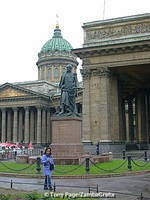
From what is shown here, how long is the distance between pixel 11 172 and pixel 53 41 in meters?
95.2

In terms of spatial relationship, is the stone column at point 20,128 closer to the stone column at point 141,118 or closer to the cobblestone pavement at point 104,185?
the stone column at point 141,118

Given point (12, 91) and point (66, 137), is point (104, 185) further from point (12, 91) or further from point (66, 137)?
point (12, 91)

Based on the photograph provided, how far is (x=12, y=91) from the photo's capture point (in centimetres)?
8619

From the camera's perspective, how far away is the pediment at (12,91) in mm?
84625

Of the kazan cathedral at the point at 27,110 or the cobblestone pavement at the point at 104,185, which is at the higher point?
the kazan cathedral at the point at 27,110

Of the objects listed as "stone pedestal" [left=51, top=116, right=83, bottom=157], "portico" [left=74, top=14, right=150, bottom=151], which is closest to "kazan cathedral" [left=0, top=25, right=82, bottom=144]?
"portico" [left=74, top=14, right=150, bottom=151]

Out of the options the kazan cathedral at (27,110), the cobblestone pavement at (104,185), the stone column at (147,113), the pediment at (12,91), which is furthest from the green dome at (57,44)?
the cobblestone pavement at (104,185)

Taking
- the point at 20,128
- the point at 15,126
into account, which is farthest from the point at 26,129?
the point at 20,128

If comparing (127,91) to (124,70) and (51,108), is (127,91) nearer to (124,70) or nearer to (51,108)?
(124,70)

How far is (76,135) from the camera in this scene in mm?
23219

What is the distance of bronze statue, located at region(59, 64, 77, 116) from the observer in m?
23.8

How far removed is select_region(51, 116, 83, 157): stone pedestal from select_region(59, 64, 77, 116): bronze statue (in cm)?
70

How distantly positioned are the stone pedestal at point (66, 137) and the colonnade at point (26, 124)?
6017cm

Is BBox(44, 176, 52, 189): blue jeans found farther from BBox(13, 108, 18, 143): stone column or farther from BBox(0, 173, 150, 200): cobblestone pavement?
BBox(13, 108, 18, 143): stone column
